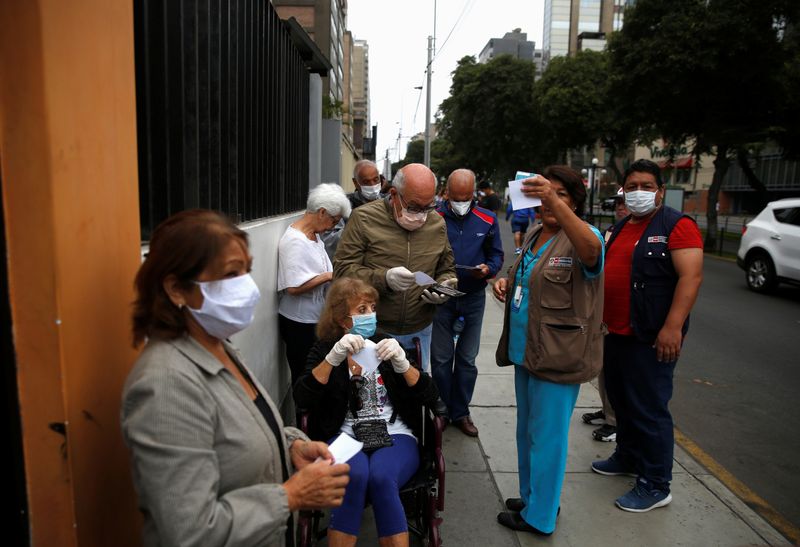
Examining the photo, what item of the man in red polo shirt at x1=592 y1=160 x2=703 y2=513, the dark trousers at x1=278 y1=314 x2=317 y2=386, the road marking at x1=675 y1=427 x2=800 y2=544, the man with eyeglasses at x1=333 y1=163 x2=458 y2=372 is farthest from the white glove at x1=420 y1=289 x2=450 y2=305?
the road marking at x1=675 y1=427 x2=800 y2=544

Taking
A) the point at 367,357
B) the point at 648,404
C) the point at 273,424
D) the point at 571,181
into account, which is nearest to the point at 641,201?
the point at 571,181

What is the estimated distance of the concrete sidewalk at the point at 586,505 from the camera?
328 cm

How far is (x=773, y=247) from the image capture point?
11.1 meters

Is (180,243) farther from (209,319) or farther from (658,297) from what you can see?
(658,297)

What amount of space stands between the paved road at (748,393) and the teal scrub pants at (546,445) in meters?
1.62

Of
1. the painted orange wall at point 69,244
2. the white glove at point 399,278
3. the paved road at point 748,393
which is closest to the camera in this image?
the painted orange wall at point 69,244

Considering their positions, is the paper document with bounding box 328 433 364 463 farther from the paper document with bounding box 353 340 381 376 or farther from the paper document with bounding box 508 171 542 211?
the paper document with bounding box 508 171 542 211

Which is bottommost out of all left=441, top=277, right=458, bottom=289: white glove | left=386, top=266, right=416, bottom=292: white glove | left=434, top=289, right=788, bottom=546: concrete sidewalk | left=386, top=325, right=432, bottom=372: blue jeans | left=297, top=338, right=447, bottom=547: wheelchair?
left=434, top=289, right=788, bottom=546: concrete sidewalk

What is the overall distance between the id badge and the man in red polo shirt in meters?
0.71

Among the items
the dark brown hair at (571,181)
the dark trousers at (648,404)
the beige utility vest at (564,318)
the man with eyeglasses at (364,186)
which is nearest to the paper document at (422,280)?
the beige utility vest at (564,318)

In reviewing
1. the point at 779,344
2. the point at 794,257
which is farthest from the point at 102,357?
the point at 794,257

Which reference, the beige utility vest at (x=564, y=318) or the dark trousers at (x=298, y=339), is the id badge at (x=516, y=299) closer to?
the beige utility vest at (x=564, y=318)

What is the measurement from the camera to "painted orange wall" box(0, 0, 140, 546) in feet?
4.30

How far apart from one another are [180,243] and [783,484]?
14.3 feet
